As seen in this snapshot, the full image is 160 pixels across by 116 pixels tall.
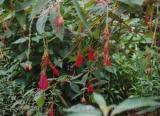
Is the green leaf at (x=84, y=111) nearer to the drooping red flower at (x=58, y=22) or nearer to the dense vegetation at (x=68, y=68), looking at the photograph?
the drooping red flower at (x=58, y=22)

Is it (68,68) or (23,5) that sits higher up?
(23,5)

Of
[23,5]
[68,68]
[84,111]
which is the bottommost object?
[68,68]

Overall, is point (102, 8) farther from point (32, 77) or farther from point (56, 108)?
point (32, 77)

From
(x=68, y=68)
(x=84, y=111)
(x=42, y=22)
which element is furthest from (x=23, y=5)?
(x=68, y=68)

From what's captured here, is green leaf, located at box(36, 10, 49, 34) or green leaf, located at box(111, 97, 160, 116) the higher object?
green leaf, located at box(36, 10, 49, 34)

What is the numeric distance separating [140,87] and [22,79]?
2.40 ft

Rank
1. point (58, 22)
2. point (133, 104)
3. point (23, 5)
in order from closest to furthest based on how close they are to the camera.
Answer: point (133, 104), point (58, 22), point (23, 5)

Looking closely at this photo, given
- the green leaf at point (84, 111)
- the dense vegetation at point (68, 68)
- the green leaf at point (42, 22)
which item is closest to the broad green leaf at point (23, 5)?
the green leaf at point (42, 22)

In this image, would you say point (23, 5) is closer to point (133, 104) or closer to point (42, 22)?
point (42, 22)

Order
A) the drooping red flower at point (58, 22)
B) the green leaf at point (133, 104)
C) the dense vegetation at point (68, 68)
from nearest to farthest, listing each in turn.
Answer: the green leaf at point (133, 104)
the drooping red flower at point (58, 22)
the dense vegetation at point (68, 68)

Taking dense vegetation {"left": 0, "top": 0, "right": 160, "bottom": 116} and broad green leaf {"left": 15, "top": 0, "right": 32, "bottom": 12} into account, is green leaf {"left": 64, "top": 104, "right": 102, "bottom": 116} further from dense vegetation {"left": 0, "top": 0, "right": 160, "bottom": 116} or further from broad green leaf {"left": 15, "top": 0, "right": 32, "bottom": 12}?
dense vegetation {"left": 0, "top": 0, "right": 160, "bottom": 116}

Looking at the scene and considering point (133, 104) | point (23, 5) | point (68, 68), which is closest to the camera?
point (133, 104)

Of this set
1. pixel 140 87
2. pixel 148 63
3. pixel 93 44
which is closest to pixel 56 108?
pixel 140 87

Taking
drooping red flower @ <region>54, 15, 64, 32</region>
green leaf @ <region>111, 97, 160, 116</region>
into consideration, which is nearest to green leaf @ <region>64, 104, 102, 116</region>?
green leaf @ <region>111, 97, 160, 116</region>
